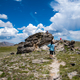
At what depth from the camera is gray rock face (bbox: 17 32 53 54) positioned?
33938mm

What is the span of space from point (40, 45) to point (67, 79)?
31206 millimetres

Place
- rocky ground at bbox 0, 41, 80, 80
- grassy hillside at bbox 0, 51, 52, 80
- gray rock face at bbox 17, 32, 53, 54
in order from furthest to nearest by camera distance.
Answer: gray rock face at bbox 17, 32, 53, 54
grassy hillside at bbox 0, 51, 52, 80
rocky ground at bbox 0, 41, 80, 80

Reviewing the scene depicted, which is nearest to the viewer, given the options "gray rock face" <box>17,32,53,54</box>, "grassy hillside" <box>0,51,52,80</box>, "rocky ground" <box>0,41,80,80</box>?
"rocky ground" <box>0,41,80,80</box>

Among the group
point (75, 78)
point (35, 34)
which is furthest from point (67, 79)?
point (35, 34)

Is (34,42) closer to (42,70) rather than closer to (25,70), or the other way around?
(25,70)

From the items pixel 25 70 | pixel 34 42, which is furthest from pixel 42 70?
pixel 34 42

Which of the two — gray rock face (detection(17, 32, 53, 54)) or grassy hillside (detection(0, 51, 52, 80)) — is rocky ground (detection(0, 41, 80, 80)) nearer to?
grassy hillside (detection(0, 51, 52, 80))

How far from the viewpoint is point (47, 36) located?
40844 millimetres

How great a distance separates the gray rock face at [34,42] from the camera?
111 ft

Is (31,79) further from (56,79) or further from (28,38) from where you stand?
(28,38)

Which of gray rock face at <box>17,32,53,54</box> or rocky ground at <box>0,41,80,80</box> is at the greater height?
gray rock face at <box>17,32,53,54</box>

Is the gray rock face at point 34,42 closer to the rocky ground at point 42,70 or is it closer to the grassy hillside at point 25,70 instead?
the rocky ground at point 42,70

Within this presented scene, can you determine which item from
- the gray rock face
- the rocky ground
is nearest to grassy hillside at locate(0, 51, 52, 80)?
the rocky ground

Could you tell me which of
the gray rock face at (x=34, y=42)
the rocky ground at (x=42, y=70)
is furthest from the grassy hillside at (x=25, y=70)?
the gray rock face at (x=34, y=42)
